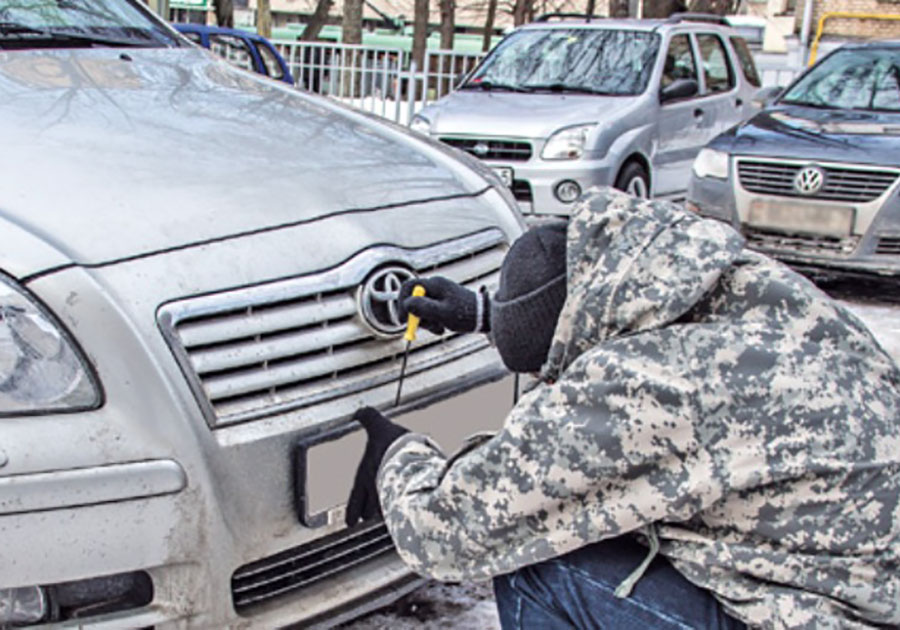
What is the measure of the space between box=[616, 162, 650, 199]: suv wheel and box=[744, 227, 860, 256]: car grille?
4.03ft

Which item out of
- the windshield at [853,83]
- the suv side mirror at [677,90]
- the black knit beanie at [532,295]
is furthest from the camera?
the suv side mirror at [677,90]

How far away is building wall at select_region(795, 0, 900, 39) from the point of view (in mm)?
21844

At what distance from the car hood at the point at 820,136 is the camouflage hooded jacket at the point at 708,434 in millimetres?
4649

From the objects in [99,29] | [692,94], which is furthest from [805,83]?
[99,29]

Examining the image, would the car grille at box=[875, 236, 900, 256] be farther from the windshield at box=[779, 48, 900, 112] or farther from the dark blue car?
the windshield at box=[779, 48, 900, 112]

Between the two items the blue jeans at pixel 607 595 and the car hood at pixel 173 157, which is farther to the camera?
the car hood at pixel 173 157

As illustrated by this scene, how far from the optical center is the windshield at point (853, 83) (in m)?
6.84

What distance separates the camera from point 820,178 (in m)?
6.09

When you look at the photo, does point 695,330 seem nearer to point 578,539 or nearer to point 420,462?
point 578,539

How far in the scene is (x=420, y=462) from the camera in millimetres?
1944

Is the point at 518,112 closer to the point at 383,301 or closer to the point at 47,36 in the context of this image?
the point at 47,36

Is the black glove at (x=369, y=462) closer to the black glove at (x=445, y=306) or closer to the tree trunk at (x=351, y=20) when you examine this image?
the black glove at (x=445, y=306)

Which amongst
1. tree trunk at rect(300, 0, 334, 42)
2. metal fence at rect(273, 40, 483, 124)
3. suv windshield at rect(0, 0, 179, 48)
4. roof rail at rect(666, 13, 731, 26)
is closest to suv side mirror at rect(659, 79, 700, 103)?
roof rail at rect(666, 13, 731, 26)

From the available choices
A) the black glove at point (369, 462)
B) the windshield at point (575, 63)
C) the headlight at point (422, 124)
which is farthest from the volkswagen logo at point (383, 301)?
the windshield at point (575, 63)
